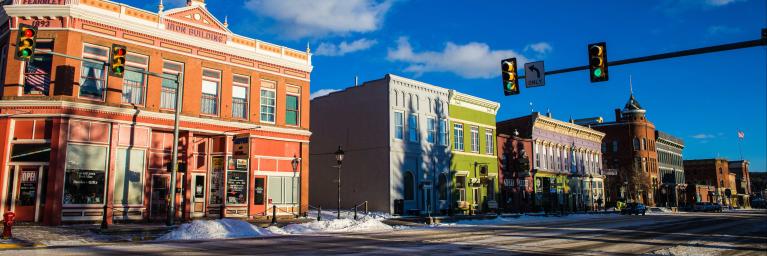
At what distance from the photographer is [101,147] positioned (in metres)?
23.9

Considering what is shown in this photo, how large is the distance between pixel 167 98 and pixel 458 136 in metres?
23.2

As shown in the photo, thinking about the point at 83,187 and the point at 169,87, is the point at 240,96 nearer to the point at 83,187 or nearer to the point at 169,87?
the point at 169,87

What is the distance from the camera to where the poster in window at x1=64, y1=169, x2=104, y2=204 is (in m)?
22.8

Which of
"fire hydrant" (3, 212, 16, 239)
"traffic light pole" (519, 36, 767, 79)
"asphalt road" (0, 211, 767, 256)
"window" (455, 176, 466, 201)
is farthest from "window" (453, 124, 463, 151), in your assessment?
"fire hydrant" (3, 212, 16, 239)

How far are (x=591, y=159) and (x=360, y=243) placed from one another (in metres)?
55.1

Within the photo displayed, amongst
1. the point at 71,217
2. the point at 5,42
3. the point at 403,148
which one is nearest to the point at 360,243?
the point at 71,217

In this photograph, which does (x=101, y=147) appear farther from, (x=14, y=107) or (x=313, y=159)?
(x=313, y=159)

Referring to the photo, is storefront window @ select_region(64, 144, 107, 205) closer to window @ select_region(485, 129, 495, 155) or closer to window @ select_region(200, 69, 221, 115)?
window @ select_region(200, 69, 221, 115)

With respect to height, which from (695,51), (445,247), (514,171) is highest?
(695,51)

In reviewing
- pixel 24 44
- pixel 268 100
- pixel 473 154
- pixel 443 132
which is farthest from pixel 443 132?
pixel 24 44

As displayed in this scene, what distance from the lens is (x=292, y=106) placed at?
3145cm

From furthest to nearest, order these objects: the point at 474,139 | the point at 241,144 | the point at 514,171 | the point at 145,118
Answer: the point at 514,171, the point at 474,139, the point at 241,144, the point at 145,118

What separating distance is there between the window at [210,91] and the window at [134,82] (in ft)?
9.37

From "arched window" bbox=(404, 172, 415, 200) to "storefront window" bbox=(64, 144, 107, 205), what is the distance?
19.9 m
